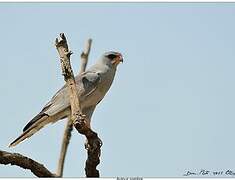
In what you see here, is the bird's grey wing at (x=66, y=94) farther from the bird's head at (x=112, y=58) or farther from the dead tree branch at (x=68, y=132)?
the bird's head at (x=112, y=58)

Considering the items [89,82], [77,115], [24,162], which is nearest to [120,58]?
[89,82]

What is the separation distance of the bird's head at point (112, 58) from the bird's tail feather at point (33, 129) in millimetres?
1282

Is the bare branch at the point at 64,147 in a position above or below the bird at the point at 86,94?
below

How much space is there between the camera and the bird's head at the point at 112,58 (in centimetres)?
645

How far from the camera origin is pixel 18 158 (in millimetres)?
4070

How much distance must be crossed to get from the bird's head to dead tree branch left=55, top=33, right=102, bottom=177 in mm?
2167

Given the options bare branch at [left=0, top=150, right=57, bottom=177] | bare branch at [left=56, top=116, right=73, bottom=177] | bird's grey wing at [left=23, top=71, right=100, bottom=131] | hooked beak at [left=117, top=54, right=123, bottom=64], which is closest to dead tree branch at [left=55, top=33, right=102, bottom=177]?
bare branch at [left=56, top=116, right=73, bottom=177]

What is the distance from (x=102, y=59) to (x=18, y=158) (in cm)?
282

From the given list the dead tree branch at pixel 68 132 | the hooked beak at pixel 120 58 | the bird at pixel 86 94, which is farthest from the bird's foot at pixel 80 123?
the hooked beak at pixel 120 58

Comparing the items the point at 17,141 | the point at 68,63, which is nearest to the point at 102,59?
the point at 17,141

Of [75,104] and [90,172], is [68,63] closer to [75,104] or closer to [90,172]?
[75,104]

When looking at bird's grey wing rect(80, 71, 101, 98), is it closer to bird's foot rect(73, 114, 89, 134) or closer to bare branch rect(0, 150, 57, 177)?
bird's foot rect(73, 114, 89, 134)

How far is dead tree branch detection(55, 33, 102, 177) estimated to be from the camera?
408 centimetres

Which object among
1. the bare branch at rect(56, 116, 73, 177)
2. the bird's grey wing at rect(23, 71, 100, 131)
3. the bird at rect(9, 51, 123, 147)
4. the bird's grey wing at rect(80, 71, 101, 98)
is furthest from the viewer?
→ the bird's grey wing at rect(80, 71, 101, 98)
